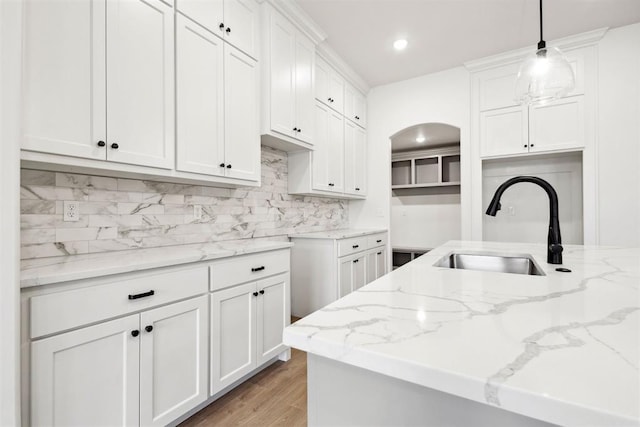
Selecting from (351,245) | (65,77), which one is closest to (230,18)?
(65,77)

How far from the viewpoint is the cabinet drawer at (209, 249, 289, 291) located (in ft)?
5.61

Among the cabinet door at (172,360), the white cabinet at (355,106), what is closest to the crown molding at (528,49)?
the white cabinet at (355,106)

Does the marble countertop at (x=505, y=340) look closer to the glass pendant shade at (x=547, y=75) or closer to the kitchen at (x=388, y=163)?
the kitchen at (x=388, y=163)

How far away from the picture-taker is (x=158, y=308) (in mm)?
1413

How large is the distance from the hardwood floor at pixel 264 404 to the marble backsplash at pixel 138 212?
104 centimetres

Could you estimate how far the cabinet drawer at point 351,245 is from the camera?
306 cm

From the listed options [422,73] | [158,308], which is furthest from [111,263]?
[422,73]

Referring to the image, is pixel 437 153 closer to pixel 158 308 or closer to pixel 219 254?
pixel 219 254

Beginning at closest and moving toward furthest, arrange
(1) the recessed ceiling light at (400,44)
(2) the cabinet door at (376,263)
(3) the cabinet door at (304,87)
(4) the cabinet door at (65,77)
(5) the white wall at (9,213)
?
(5) the white wall at (9,213)
(4) the cabinet door at (65,77)
(3) the cabinet door at (304,87)
(1) the recessed ceiling light at (400,44)
(2) the cabinet door at (376,263)

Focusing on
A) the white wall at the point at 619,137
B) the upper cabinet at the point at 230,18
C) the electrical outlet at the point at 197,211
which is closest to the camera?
the upper cabinet at the point at 230,18

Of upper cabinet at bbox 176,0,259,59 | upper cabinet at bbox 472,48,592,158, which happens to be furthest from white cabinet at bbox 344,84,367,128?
upper cabinet at bbox 176,0,259,59

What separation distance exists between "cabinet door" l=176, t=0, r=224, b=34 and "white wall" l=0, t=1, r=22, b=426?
39.8 inches

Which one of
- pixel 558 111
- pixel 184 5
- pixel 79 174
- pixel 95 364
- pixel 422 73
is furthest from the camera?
pixel 422 73

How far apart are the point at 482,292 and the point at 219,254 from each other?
1341 mm
